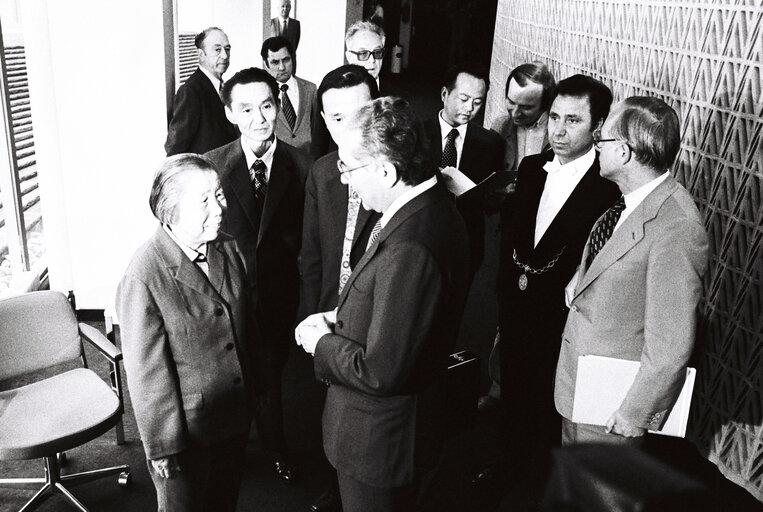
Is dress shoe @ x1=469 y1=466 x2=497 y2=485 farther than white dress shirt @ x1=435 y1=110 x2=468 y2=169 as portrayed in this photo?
No

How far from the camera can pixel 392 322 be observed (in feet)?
5.78

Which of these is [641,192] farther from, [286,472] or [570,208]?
[286,472]

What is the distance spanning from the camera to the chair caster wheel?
2984mm

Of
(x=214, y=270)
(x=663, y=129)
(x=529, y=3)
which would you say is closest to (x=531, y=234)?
(x=663, y=129)

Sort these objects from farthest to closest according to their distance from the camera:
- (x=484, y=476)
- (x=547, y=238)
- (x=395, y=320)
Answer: (x=484, y=476), (x=547, y=238), (x=395, y=320)

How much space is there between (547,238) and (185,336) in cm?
160

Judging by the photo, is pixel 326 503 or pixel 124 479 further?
pixel 124 479

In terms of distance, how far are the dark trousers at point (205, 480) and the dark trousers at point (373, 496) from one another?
0.47 m

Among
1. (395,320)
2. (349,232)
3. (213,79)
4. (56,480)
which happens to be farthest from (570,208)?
(213,79)

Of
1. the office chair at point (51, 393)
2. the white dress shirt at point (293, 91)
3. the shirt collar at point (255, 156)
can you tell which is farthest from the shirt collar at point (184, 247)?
the white dress shirt at point (293, 91)

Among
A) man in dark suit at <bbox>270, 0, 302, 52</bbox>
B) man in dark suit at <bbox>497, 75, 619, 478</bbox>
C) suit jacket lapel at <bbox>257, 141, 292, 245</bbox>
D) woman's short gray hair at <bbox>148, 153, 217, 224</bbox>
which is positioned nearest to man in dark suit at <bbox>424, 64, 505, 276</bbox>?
man in dark suit at <bbox>497, 75, 619, 478</bbox>

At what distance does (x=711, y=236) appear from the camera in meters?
3.18

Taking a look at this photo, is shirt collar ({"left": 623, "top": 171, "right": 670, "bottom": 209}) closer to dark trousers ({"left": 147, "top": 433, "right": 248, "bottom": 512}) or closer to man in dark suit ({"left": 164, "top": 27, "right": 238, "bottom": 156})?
dark trousers ({"left": 147, "top": 433, "right": 248, "bottom": 512})

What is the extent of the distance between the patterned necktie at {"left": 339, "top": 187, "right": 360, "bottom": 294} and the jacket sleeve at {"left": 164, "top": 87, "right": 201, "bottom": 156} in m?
2.00
